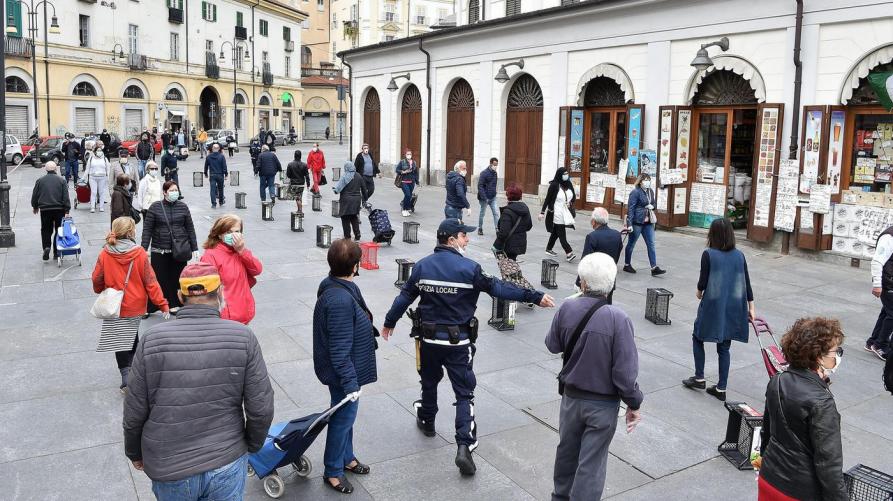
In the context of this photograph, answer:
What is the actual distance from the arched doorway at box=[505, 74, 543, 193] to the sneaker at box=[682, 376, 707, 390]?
14.8 meters

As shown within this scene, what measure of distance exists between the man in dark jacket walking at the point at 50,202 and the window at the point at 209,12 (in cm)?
4499

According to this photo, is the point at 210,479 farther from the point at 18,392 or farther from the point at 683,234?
the point at 683,234

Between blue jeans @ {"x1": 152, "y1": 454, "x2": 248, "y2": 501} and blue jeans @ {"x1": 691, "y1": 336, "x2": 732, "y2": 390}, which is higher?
blue jeans @ {"x1": 152, "y1": 454, "x2": 248, "y2": 501}

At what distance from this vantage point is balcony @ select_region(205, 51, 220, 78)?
179 feet

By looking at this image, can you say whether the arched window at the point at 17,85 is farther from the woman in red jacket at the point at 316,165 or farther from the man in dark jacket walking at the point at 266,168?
the man in dark jacket walking at the point at 266,168

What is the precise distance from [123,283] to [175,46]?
4992 cm

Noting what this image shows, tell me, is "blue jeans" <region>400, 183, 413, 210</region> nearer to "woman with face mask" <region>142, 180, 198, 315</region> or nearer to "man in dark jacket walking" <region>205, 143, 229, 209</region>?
"man in dark jacket walking" <region>205, 143, 229, 209</region>

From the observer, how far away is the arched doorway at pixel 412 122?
2845 centimetres

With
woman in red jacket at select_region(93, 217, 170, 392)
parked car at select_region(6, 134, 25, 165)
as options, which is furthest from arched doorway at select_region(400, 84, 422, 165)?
woman in red jacket at select_region(93, 217, 170, 392)

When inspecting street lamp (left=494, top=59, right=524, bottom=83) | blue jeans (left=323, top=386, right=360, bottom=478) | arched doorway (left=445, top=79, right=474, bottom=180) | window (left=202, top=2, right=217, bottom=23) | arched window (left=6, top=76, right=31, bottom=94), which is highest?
window (left=202, top=2, right=217, bottom=23)

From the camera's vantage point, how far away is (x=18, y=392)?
7.13 m

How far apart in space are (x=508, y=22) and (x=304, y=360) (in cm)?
1669

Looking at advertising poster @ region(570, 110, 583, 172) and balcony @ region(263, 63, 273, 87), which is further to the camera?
balcony @ region(263, 63, 273, 87)

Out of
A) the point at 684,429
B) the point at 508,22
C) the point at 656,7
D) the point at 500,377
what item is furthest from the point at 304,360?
the point at 508,22
